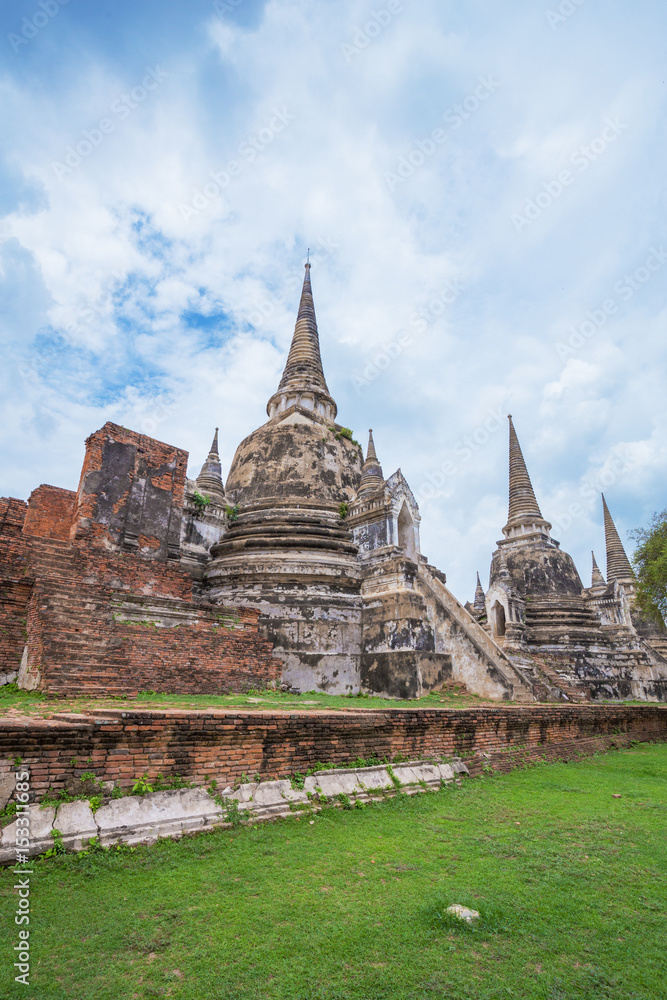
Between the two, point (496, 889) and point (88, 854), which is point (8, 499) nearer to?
point (88, 854)

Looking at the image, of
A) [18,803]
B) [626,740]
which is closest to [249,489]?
[626,740]

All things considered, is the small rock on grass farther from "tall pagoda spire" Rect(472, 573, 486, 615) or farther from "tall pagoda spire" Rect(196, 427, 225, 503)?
"tall pagoda spire" Rect(472, 573, 486, 615)

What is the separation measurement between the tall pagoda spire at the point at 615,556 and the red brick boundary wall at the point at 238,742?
26224mm

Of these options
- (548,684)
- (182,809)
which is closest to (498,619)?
(548,684)

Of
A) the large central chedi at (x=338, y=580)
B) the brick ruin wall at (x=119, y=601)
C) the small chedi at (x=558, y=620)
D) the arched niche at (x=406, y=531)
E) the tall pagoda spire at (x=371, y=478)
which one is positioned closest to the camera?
the brick ruin wall at (x=119, y=601)


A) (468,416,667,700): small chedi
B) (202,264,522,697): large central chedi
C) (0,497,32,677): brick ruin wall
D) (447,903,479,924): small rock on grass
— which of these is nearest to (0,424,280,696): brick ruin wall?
(0,497,32,677): brick ruin wall

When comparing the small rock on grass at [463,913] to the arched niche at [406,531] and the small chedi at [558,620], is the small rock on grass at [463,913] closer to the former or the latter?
the arched niche at [406,531]

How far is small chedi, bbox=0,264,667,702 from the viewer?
8.98 m

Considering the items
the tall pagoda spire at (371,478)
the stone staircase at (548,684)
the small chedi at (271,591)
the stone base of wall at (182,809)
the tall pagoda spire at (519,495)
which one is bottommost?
the stone base of wall at (182,809)

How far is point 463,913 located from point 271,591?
11138 millimetres

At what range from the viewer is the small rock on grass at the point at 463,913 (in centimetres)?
335

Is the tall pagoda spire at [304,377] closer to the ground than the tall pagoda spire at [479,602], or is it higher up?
higher up

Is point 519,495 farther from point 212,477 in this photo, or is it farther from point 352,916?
point 352,916

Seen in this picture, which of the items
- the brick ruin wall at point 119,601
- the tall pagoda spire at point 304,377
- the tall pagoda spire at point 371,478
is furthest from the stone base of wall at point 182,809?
the tall pagoda spire at point 304,377
